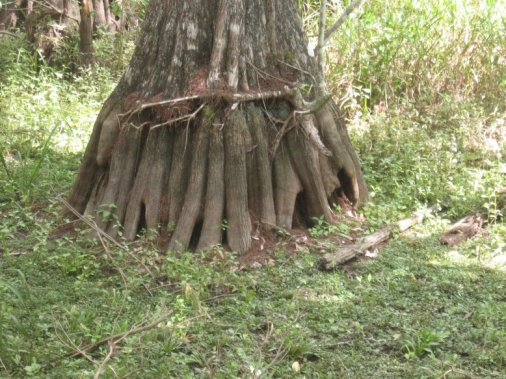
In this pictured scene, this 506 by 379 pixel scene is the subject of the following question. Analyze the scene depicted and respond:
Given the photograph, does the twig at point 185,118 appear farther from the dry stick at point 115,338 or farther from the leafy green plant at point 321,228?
the dry stick at point 115,338

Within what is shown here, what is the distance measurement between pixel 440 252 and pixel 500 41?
180 inches

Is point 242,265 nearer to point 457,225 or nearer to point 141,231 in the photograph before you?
point 141,231

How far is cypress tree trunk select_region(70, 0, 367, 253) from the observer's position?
6.69 metres

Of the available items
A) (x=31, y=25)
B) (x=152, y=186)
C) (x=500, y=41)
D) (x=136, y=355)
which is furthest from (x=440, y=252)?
(x=31, y=25)

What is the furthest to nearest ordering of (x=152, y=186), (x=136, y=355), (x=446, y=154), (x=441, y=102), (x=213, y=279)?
(x=441, y=102), (x=446, y=154), (x=152, y=186), (x=213, y=279), (x=136, y=355)

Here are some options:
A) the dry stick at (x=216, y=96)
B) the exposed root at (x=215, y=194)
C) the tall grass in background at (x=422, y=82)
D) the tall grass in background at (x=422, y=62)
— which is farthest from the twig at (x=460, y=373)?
the tall grass in background at (x=422, y=62)

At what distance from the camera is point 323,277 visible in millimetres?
6250

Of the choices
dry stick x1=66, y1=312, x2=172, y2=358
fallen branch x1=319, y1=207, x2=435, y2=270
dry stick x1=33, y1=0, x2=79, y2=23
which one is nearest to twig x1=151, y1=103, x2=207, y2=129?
fallen branch x1=319, y1=207, x2=435, y2=270

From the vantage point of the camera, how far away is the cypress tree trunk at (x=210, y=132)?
6.69 m

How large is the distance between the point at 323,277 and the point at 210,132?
162 centimetres

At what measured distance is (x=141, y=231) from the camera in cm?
683

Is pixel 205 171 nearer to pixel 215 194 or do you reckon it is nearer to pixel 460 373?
pixel 215 194

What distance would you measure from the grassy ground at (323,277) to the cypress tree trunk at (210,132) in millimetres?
377

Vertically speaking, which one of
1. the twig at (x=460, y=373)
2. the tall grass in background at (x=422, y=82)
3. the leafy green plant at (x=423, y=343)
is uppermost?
the tall grass in background at (x=422, y=82)
